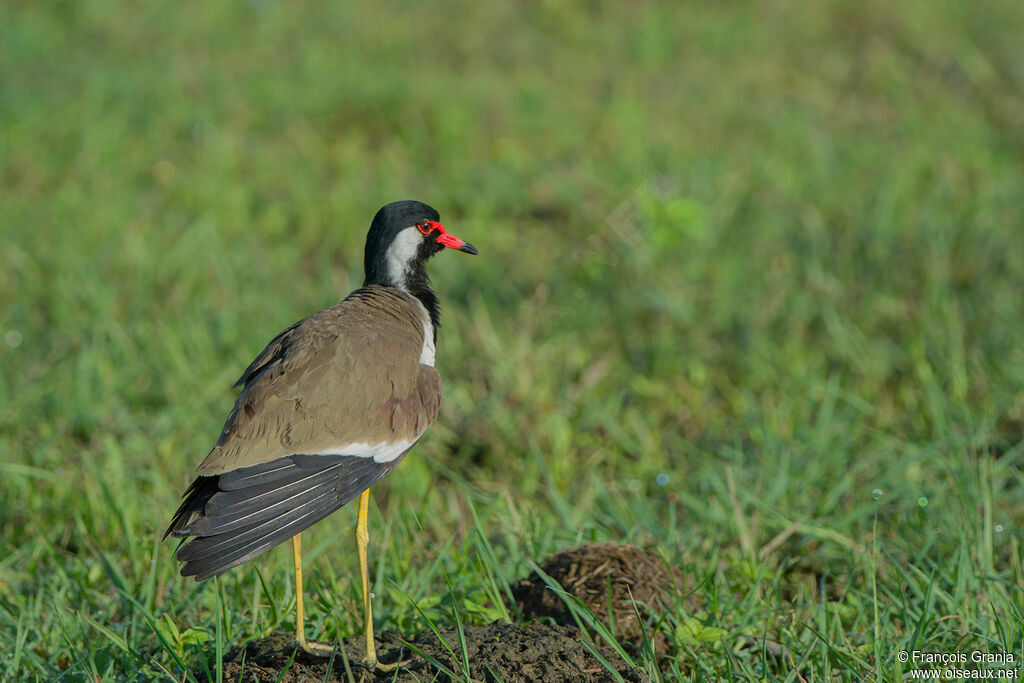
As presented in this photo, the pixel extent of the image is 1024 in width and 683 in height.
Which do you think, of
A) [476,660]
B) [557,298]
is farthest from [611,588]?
[557,298]

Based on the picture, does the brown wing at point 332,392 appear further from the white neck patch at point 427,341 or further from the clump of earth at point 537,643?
the clump of earth at point 537,643

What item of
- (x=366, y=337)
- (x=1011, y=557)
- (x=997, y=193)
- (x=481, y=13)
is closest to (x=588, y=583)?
(x=366, y=337)

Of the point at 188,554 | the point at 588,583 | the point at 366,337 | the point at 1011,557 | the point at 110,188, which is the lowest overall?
the point at 1011,557

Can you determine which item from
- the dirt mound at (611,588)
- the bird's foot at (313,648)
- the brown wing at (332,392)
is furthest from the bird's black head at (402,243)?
the bird's foot at (313,648)

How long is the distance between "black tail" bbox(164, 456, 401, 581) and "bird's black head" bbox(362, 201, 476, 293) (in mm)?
722

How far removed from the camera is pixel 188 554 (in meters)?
2.43

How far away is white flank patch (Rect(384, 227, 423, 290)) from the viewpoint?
128 inches

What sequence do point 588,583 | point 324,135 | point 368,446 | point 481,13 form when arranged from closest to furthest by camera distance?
1. point 368,446
2. point 588,583
3. point 324,135
4. point 481,13

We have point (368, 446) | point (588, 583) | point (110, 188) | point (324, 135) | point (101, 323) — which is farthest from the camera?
point (324, 135)

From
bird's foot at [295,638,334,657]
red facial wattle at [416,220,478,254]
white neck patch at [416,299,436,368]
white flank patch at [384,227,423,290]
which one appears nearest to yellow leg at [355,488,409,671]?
bird's foot at [295,638,334,657]

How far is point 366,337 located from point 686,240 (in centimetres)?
308

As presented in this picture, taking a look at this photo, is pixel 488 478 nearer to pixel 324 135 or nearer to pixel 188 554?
pixel 188 554

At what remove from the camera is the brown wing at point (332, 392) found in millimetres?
2738

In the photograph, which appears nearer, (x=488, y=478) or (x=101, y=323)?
(x=488, y=478)
